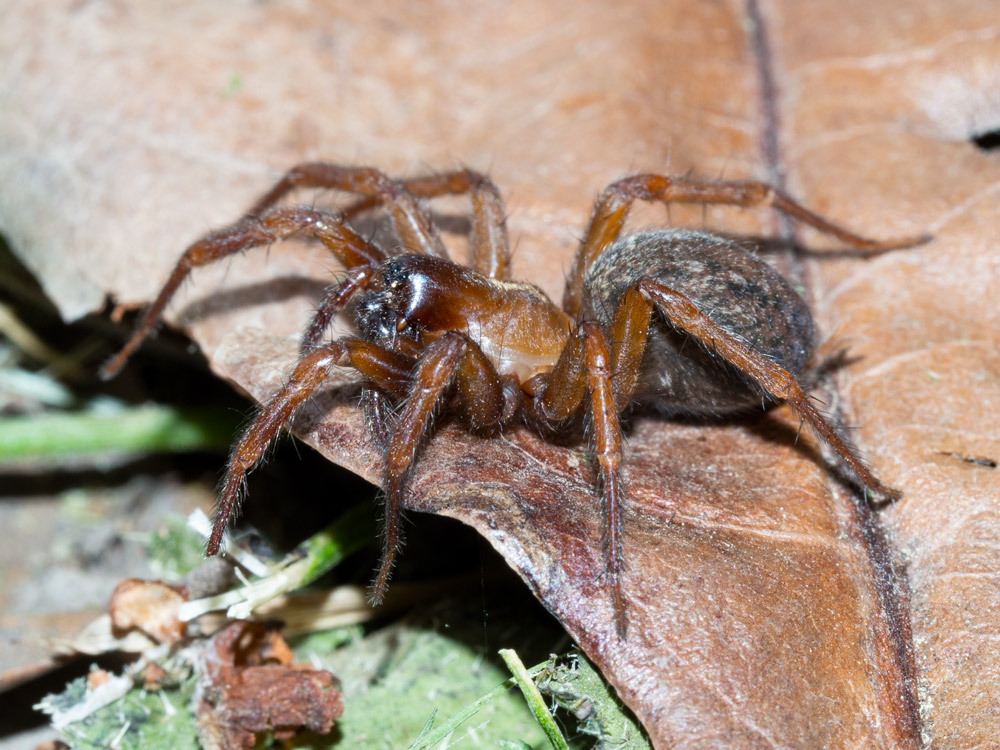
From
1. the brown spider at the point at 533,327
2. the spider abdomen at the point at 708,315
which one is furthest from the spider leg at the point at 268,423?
the spider abdomen at the point at 708,315

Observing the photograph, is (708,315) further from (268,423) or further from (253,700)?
(253,700)

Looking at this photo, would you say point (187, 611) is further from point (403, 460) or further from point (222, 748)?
point (403, 460)

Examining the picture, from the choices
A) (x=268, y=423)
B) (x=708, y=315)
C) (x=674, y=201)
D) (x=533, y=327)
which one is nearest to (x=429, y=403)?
(x=268, y=423)

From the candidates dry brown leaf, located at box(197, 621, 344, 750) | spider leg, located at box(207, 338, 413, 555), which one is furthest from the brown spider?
dry brown leaf, located at box(197, 621, 344, 750)

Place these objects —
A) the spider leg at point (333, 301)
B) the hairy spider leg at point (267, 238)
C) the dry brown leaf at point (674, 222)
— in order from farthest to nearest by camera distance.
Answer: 1. the hairy spider leg at point (267, 238)
2. the spider leg at point (333, 301)
3. the dry brown leaf at point (674, 222)

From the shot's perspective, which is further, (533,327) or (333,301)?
(533,327)

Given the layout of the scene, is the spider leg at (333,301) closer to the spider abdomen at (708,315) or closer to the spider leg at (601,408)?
the spider leg at (601,408)

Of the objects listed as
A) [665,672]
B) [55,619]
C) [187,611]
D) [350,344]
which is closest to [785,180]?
[350,344]
